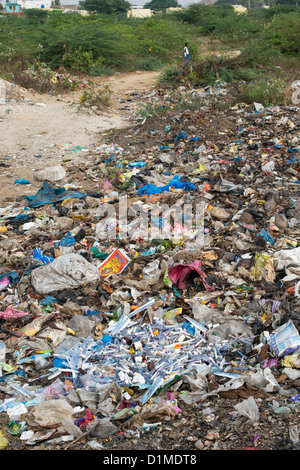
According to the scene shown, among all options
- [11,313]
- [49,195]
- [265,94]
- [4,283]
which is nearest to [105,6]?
[265,94]

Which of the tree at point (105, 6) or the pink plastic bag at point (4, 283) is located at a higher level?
the tree at point (105, 6)

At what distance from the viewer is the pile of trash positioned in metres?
2.32

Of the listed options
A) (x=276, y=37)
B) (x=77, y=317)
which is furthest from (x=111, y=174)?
(x=276, y=37)

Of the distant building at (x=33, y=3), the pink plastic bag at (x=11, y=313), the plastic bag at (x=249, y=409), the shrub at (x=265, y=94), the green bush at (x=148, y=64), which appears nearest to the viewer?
the plastic bag at (x=249, y=409)

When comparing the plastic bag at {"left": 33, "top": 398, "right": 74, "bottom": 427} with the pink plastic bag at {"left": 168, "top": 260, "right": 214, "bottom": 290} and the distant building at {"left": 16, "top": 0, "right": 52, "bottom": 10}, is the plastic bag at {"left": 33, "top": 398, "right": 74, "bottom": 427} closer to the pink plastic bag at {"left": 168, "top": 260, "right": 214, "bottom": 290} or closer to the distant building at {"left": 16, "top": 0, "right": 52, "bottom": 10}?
the pink plastic bag at {"left": 168, "top": 260, "right": 214, "bottom": 290}

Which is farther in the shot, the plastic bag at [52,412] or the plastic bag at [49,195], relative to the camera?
the plastic bag at [49,195]

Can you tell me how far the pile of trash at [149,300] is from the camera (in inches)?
91.2

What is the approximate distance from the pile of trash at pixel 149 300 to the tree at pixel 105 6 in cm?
2558

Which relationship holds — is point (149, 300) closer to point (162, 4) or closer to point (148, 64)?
point (148, 64)

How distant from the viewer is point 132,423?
2.22m

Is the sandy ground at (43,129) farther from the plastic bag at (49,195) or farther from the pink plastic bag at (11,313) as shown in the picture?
the pink plastic bag at (11,313)

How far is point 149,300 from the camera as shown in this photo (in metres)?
3.22

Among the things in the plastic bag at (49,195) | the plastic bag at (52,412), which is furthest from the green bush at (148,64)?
the plastic bag at (52,412)

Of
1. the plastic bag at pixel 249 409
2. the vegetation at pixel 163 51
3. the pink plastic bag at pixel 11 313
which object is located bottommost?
the pink plastic bag at pixel 11 313
